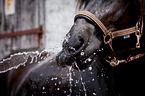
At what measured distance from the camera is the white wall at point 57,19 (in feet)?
11.6

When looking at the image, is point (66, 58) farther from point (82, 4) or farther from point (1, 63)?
point (1, 63)

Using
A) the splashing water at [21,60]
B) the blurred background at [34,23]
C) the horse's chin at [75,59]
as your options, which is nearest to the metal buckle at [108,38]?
the horse's chin at [75,59]

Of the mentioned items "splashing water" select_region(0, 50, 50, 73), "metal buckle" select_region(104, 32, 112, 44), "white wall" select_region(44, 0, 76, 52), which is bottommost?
"splashing water" select_region(0, 50, 50, 73)

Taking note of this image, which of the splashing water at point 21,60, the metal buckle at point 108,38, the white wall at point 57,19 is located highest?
the white wall at point 57,19

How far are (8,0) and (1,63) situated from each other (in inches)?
131

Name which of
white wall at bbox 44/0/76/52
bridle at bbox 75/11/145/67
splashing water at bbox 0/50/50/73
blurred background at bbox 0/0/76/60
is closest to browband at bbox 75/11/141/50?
bridle at bbox 75/11/145/67

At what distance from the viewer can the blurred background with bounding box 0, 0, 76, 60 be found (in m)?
3.58

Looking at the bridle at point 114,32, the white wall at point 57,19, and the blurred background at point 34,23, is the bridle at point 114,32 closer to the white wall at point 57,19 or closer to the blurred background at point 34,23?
the blurred background at point 34,23

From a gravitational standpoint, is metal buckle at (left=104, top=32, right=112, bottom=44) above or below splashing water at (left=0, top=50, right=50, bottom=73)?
above

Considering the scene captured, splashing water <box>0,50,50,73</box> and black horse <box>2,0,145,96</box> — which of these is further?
splashing water <box>0,50,50,73</box>

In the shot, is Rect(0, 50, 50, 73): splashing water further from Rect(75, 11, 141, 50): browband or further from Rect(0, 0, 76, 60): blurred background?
Rect(0, 0, 76, 60): blurred background

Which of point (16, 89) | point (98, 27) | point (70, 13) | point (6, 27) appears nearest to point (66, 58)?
point (98, 27)

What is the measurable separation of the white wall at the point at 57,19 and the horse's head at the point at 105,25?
98.1 inches

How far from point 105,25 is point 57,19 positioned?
2714 millimetres
